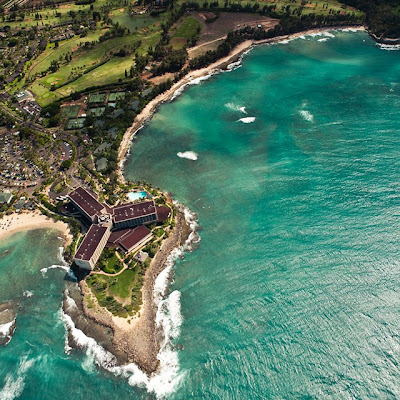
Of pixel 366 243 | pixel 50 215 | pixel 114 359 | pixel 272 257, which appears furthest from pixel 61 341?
pixel 366 243

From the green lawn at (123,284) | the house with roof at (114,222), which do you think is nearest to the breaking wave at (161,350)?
the green lawn at (123,284)

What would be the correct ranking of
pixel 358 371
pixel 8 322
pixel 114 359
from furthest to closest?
pixel 8 322
pixel 114 359
pixel 358 371

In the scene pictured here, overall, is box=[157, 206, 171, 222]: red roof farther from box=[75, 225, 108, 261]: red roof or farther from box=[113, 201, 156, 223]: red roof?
box=[75, 225, 108, 261]: red roof

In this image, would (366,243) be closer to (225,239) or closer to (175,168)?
(225,239)

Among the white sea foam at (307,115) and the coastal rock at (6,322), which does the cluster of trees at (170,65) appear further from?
the coastal rock at (6,322)

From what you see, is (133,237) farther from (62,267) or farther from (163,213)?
(62,267)
